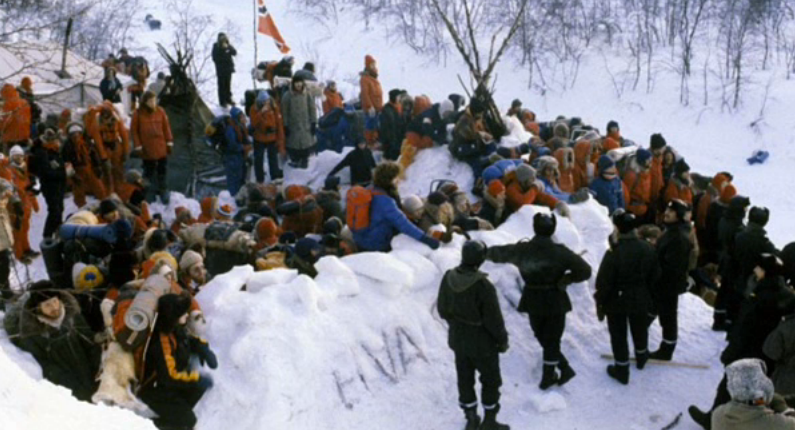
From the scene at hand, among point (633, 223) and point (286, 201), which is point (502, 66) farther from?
point (633, 223)

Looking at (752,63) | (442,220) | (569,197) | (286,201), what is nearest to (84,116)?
(286,201)

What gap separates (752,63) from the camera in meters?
25.6

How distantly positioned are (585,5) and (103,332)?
86.3 feet

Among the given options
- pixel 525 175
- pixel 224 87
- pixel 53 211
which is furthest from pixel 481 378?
pixel 224 87

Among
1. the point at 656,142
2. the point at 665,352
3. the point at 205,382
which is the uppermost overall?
the point at 656,142

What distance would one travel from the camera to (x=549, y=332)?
7.34 metres

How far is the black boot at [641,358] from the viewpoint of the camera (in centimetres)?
780

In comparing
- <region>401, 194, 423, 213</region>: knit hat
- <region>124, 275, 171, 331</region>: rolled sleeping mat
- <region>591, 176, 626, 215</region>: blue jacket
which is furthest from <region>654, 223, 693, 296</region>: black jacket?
<region>124, 275, 171, 331</region>: rolled sleeping mat

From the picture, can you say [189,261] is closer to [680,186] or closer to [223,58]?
[680,186]

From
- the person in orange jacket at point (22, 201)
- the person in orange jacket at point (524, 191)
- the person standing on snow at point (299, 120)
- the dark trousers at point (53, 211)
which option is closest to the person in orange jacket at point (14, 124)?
the person in orange jacket at point (22, 201)

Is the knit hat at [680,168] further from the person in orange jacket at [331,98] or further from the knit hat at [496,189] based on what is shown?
the person in orange jacket at [331,98]

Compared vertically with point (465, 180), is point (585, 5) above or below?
above

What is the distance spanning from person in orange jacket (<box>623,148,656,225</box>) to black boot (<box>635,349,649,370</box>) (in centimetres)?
342

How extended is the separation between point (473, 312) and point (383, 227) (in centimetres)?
195
